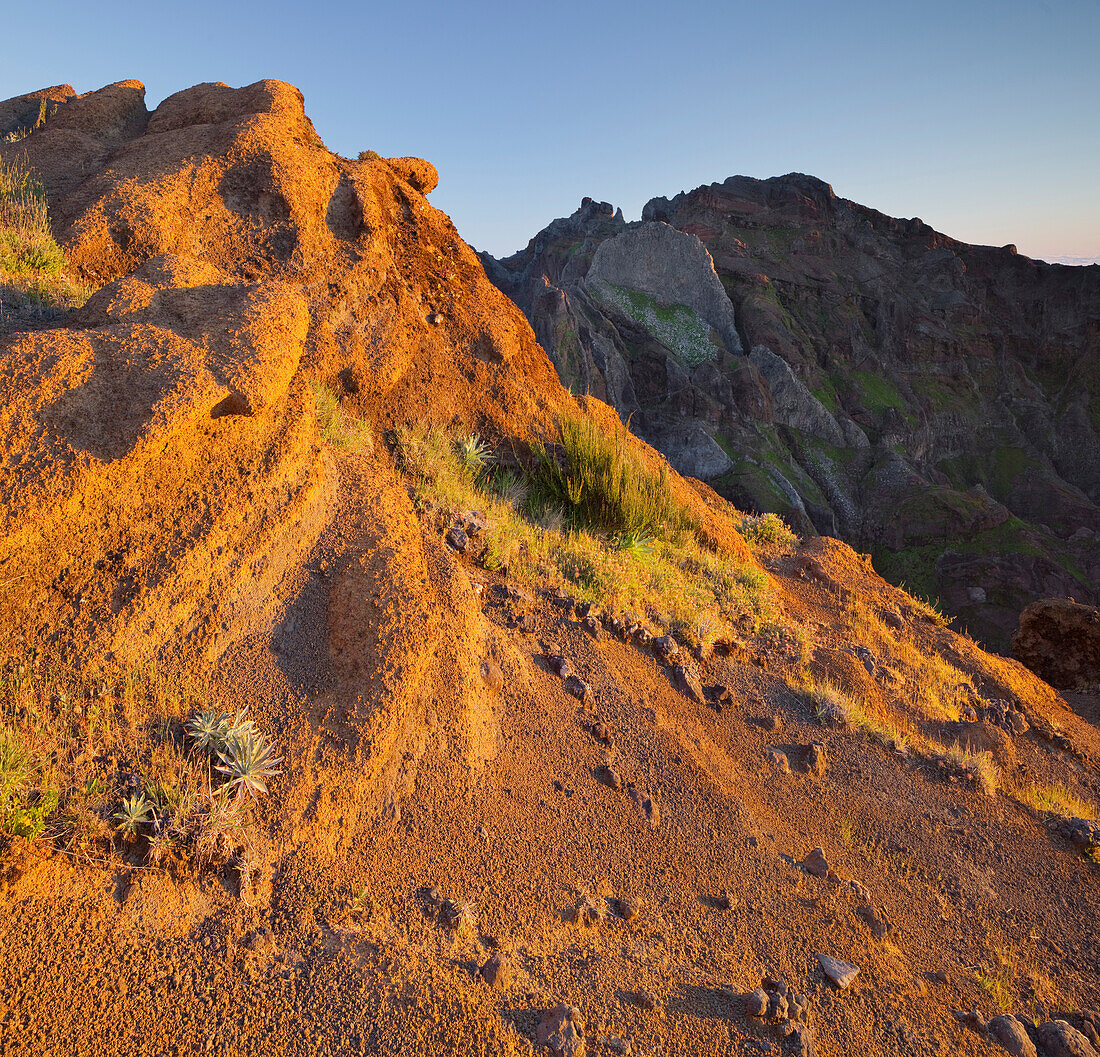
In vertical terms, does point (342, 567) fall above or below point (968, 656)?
above

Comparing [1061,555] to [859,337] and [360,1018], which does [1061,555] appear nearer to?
[859,337]

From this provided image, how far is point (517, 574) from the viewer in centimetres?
482

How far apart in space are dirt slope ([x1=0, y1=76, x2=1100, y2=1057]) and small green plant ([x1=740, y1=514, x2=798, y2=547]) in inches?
132

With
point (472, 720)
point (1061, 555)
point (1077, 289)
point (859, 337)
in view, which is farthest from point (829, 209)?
point (472, 720)

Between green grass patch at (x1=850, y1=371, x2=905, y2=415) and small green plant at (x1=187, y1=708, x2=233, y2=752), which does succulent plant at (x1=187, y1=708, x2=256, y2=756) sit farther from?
green grass patch at (x1=850, y1=371, x2=905, y2=415)

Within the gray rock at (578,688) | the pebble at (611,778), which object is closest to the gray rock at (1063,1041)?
the pebble at (611,778)

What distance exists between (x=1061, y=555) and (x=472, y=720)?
5376 cm

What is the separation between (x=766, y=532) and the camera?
8648 millimetres

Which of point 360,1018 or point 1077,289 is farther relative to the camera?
point 1077,289

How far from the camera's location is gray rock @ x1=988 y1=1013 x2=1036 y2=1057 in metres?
2.82

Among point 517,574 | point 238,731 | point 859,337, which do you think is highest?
point 859,337

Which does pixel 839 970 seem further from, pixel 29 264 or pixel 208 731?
pixel 29 264

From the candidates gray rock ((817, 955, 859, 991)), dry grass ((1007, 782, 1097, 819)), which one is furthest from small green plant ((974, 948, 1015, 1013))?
dry grass ((1007, 782, 1097, 819))

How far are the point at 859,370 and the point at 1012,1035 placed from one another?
67.3 m
